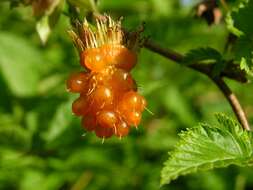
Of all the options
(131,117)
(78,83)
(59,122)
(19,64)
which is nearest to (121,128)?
(131,117)

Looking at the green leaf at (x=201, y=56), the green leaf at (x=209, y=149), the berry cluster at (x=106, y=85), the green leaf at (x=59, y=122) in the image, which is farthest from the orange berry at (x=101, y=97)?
the green leaf at (x=59, y=122)

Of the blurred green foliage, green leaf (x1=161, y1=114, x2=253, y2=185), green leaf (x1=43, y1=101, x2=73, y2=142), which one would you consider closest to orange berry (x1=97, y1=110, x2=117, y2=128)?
green leaf (x1=161, y1=114, x2=253, y2=185)

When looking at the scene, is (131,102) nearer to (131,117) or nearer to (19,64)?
(131,117)

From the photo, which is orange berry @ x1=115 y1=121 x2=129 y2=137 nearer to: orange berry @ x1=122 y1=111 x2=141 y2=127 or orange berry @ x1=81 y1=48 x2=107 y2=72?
orange berry @ x1=122 y1=111 x2=141 y2=127

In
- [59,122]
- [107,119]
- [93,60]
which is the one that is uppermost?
[93,60]

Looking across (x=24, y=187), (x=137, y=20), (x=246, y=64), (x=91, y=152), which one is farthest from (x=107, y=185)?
(x=246, y=64)

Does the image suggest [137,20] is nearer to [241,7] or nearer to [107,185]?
[107,185]

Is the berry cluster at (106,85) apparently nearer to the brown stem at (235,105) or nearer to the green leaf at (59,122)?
the brown stem at (235,105)
